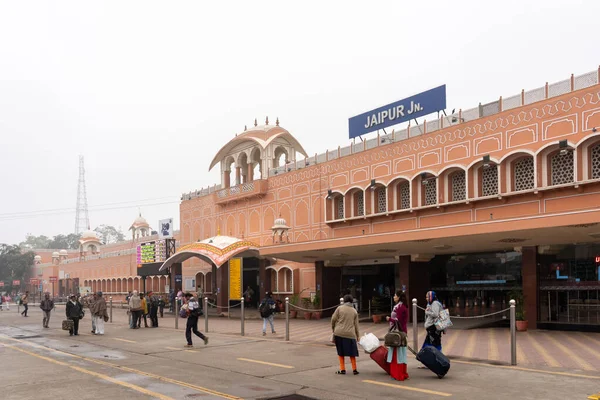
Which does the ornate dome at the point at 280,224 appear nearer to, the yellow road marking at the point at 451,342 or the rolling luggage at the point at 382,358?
the yellow road marking at the point at 451,342

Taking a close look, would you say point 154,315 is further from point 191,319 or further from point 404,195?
point 404,195

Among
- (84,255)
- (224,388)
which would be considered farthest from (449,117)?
(84,255)

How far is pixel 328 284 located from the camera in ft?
97.2

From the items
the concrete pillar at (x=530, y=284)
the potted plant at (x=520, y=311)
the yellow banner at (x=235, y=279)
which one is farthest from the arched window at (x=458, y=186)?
the yellow banner at (x=235, y=279)

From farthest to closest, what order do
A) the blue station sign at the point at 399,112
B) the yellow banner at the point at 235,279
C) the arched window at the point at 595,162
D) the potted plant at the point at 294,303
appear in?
the yellow banner at the point at 235,279 < the potted plant at the point at 294,303 < the blue station sign at the point at 399,112 < the arched window at the point at 595,162

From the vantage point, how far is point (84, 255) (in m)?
73.7

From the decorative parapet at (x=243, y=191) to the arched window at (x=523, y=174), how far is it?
16.9m

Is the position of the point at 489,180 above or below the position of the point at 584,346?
above

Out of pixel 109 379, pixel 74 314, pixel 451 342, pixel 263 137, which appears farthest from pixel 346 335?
pixel 263 137

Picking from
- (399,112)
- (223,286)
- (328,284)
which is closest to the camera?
(399,112)

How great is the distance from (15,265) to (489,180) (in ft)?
288

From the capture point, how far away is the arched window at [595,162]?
1942cm

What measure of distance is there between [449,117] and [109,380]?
18.1 m

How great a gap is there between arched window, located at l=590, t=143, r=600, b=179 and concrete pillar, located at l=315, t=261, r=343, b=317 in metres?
14.0
